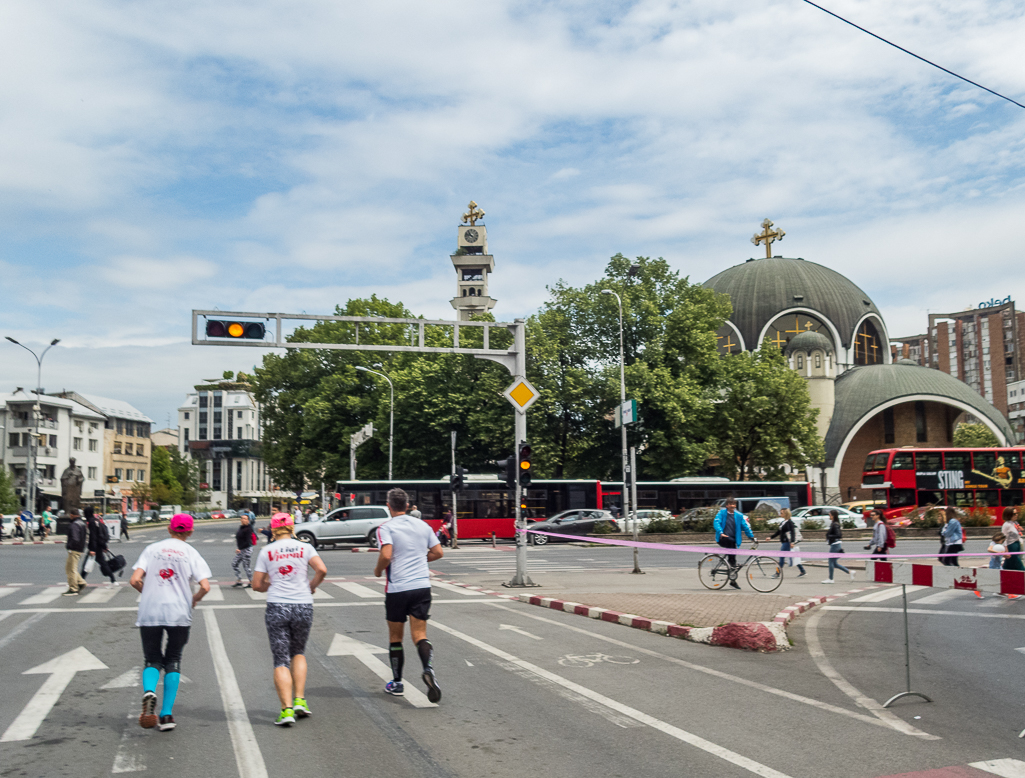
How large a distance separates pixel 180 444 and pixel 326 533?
131m

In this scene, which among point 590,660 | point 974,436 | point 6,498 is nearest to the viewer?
point 590,660

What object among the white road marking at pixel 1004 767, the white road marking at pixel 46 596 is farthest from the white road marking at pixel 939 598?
the white road marking at pixel 46 596

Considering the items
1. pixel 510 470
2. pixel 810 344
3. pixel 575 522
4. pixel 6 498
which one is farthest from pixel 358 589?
pixel 810 344

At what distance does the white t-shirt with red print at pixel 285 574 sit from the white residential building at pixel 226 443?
137 metres

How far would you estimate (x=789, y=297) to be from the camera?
8025cm

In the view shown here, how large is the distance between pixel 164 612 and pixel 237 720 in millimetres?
1025

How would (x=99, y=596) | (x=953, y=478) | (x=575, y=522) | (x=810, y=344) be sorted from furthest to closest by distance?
1. (x=810, y=344)
2. (x=953, y=478)
3. (x=575, y=522)
4. (x=99, y=596)

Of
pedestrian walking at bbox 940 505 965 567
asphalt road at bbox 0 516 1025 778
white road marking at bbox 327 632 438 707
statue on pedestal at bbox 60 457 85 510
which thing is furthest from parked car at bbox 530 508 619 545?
statue on pedestal at bbox 60 457 85 510

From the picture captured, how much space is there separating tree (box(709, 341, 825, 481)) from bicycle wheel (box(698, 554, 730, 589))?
93.0 ft

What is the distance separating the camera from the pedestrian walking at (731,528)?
17328mm

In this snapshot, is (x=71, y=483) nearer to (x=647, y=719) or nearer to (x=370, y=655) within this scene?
(x=370, y=655)

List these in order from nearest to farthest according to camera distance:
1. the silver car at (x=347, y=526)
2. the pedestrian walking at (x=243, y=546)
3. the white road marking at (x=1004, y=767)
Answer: the white road marking at (x=1004, y=767), the pedestrian walking at (x=243, y=546), the silver car at (x=347, y=526)

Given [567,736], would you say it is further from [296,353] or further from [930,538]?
[296,353]

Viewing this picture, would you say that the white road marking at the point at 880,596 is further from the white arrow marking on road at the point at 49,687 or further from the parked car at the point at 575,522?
the parked car at the point at 575,522
